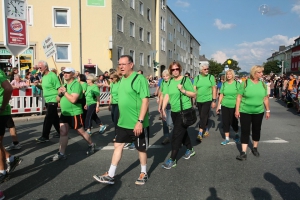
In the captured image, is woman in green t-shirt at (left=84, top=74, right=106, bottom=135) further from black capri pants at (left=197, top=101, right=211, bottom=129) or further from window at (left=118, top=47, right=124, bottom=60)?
window at (left=118, top=47, right=124, bottom=60)

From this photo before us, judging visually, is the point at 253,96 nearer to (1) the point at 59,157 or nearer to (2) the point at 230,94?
(2) the point at 230,94

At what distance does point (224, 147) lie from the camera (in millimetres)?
5801

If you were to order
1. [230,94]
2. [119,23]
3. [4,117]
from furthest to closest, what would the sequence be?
[119,23], [230,94], [4,117]

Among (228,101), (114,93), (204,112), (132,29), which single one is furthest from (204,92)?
(132,29)

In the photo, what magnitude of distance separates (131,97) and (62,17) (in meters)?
19.7

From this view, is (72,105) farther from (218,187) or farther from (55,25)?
(55,25)

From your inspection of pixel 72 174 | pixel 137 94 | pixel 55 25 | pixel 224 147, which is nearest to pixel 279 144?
pixel 224 147

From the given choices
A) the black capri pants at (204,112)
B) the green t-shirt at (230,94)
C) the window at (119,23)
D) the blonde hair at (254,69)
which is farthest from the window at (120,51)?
the blonde hair at (254,69)

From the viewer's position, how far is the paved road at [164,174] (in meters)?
3.43

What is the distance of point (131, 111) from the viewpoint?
3600mm

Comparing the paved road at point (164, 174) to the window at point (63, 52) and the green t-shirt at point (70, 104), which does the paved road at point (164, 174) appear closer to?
the green t-shirt at point (70, 104)

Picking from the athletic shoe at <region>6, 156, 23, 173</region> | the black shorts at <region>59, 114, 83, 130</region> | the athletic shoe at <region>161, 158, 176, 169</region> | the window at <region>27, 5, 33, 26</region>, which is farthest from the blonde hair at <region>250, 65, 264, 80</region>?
the window at <region>27, 5, 33, 26</region>

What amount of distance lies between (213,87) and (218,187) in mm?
3322

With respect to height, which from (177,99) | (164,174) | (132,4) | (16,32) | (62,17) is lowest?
(164,174)
